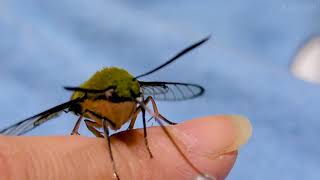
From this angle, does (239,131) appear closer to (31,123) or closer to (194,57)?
(31,123)

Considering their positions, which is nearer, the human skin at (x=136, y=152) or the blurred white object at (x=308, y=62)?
the human skin at (x=136, y=152)

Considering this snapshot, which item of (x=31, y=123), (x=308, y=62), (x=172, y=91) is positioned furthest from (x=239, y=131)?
(x=308, y=62)

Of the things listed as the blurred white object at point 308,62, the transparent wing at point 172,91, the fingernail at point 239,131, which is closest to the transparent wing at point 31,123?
the transparent wing at point 172,91

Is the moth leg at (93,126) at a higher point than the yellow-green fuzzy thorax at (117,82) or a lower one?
lower

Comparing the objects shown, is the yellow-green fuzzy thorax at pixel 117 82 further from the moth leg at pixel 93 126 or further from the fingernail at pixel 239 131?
the fingernail at pixel 239 131

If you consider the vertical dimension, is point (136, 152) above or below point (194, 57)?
above

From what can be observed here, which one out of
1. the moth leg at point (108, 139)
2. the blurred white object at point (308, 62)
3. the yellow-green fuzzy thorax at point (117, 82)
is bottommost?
the blurred white object at point (308, 62)

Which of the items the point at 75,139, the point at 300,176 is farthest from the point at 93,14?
the point at 75,139
